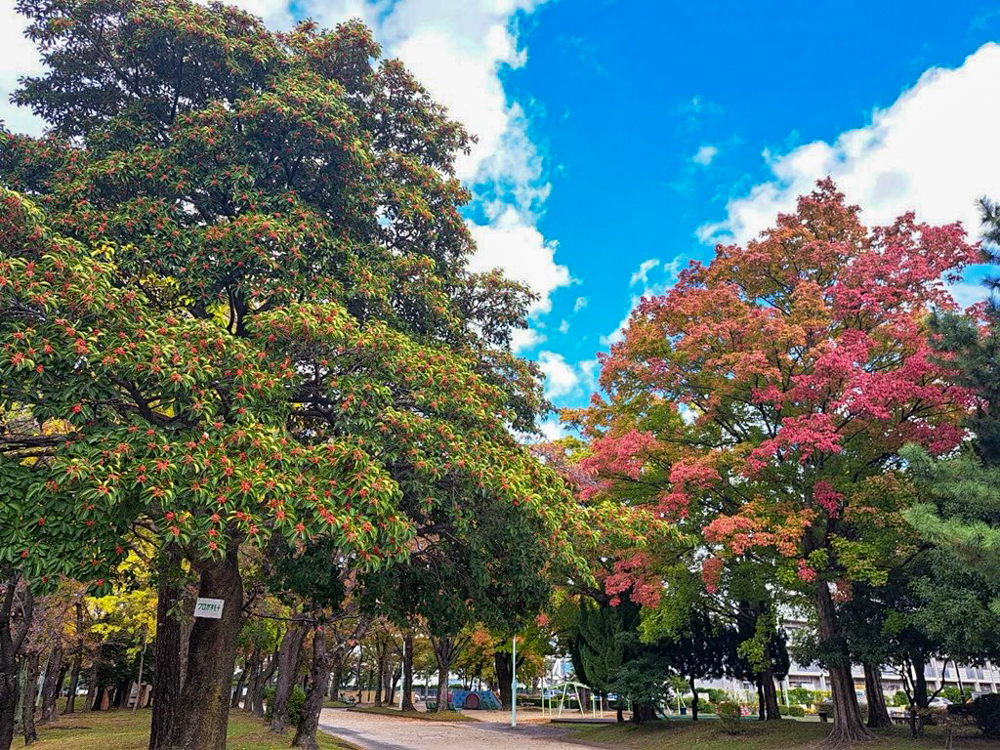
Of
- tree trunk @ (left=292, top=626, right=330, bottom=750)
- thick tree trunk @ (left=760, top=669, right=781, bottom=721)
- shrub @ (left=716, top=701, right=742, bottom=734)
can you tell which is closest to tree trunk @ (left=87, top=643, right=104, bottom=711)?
tree trunk @ (left=292, top=626, right=330, bottom=750)

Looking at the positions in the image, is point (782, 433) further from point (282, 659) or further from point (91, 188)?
point (282, 659)

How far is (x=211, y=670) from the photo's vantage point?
9.18 meters

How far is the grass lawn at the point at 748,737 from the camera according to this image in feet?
50.9

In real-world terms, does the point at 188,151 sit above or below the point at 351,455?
above

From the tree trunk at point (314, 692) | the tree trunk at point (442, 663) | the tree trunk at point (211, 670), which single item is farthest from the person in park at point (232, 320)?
the tree trunk at point (442, 663)

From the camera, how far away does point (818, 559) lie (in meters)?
14.6

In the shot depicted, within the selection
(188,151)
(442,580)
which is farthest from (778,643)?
(188,151)

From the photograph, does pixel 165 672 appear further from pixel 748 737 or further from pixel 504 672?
pixel 504 672

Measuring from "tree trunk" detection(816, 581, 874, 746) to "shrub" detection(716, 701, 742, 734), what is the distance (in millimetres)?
3927

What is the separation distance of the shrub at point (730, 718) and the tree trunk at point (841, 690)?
155 inches

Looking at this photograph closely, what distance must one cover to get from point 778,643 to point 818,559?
1173 cm

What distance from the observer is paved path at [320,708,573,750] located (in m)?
20.6

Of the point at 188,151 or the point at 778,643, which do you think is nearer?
the point at 188,151

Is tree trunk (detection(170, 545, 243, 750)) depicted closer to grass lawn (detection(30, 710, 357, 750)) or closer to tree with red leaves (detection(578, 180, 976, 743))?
grass lawn (detection(30, 710, 357, 750))
